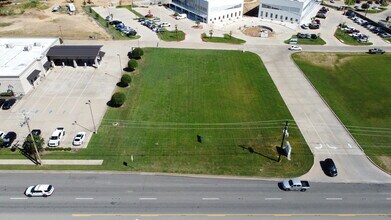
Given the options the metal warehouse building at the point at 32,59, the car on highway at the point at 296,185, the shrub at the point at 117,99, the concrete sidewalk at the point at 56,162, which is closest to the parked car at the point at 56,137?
the concrete sidewalk at the point at 56,162

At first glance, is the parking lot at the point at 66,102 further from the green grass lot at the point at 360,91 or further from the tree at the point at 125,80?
the green grass lot at the point at 360,91

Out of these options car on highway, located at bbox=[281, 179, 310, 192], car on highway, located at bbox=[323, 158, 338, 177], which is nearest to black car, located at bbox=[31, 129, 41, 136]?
car on highway, located at bbox=[281, 179, 310, 192]

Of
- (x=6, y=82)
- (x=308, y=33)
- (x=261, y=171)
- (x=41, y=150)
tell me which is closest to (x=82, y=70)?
(x=6, y=82)

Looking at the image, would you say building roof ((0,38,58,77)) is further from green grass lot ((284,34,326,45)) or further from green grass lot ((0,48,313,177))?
green grass lot ((284,34,326,45))

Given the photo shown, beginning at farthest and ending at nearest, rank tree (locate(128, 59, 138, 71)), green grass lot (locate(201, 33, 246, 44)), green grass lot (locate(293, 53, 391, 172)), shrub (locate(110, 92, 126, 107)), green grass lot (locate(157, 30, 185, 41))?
green grass lot (locate(157, 30, 185, 41))
green grass lot (locate(201, 33, 246, 44))
tree (locate(128, 59, 138, 71))
shrub (locate(110, 92, 126, 107))
green grass lot (locate(293, 53, 391, 172))

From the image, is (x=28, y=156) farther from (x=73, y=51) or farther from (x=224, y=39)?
(x=224, y=39)

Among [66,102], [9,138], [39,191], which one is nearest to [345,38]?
[66,102]
